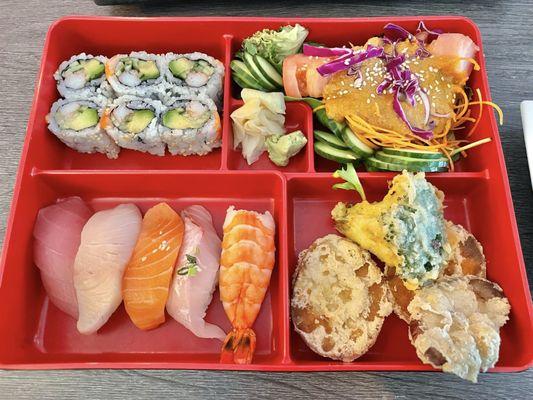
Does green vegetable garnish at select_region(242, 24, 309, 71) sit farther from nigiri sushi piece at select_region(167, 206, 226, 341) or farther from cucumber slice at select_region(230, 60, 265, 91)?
nigiri sushi piece at select_region(167, 206, 226, 341)

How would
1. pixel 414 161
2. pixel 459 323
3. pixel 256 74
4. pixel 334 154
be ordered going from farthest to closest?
pixel 256 74
pixel 334 154
pixel 414 161
pixel 459 323

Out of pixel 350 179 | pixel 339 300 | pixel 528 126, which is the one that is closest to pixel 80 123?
pixel 350 179

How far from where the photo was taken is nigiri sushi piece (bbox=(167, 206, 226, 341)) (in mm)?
1981

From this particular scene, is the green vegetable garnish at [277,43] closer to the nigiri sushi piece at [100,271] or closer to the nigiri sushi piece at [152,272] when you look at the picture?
the nigiri sushi piece at [152,272]

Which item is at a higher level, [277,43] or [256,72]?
[277,43]

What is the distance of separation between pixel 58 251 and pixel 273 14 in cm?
163

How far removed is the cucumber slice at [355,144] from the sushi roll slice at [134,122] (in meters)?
0.84

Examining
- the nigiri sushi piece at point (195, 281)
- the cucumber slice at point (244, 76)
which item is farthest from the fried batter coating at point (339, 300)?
the cucumber slice at point (244, 76)

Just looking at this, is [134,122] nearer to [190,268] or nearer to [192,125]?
[192,125]

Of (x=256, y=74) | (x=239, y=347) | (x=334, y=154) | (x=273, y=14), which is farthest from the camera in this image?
(x=273, y=14)

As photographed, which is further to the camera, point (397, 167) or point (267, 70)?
point (267, 70)

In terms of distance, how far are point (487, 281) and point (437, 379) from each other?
44cm

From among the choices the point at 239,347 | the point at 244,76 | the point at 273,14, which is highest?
the point at 273,14

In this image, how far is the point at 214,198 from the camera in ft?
7.61
